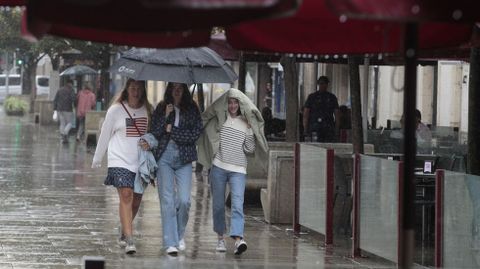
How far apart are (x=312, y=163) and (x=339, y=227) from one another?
91 cm

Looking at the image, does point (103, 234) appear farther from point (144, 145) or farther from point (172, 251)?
point (144, 145)

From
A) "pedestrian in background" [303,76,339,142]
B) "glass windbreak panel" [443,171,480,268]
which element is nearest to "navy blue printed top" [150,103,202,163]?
"glass windbreak panel" [443,171,480,268]

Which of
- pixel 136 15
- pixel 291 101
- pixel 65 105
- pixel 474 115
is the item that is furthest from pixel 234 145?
pixel 65 105

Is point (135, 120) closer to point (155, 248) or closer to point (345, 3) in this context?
point (155, 248)

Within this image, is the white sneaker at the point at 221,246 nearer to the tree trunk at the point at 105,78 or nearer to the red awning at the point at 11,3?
the red awning at the point at 11,3

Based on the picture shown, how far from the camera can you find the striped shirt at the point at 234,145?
10.7 m

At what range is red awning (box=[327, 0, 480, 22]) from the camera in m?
3.82

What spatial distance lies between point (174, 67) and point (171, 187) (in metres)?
1.15

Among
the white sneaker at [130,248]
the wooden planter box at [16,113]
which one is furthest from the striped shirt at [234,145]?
the wooden planter box at [16,113]

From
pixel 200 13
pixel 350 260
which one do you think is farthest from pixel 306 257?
pixel 200 13

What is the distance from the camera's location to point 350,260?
10.8 meters

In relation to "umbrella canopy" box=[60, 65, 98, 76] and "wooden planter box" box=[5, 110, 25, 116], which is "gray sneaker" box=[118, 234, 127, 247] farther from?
"wooden planter box" box=[5, 110, 25, 116]

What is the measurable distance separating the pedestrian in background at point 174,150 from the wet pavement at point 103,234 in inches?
12.8

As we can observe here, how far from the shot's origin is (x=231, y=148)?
10750mm
